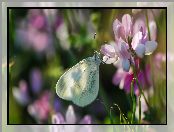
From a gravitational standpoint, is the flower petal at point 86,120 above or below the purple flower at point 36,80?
below

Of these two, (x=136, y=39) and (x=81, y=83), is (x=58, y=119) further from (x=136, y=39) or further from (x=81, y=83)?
(x=136, y=39)

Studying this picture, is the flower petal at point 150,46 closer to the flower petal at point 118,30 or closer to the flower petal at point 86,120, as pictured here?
the flower petal at point 118,30

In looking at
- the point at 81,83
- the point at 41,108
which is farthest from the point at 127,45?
the point at 41,108

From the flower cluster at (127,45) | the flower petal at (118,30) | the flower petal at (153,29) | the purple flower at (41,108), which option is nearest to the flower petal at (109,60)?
the flower cluster at (127,45)

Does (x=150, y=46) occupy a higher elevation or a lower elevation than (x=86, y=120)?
higher

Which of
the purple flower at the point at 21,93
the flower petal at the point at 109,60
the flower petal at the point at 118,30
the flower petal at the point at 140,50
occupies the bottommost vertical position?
the purple flower at the point at 21,93

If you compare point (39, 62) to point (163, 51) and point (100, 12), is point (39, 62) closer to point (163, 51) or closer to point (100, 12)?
point (100, 12)

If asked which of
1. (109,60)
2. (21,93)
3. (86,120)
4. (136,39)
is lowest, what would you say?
(86,120)
